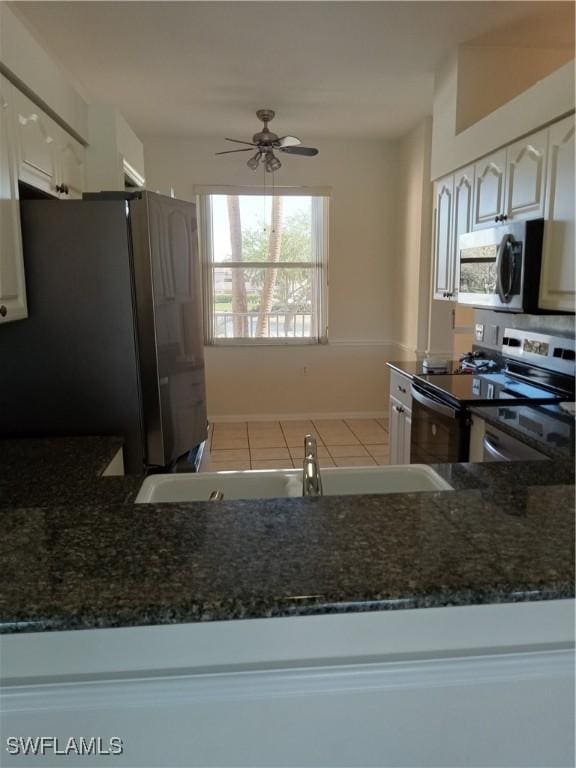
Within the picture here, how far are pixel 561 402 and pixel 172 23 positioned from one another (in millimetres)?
2586

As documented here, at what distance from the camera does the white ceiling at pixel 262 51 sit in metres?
2.56

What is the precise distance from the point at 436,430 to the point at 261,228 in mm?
3323

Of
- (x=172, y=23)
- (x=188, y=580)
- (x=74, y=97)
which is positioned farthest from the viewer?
(x=172, y=23)

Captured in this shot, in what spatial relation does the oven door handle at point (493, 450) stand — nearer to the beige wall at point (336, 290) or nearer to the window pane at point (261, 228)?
the beige wall at point (336, 290)

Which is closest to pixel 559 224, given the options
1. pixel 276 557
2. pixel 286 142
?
pixel 276 557

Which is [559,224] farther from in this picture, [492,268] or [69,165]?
[69,165]

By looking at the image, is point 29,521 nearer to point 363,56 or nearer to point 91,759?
point 91,759

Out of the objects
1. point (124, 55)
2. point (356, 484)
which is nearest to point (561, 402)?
point (356, 484)

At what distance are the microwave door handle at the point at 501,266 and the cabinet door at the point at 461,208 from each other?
62 cm

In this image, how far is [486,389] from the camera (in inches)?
104

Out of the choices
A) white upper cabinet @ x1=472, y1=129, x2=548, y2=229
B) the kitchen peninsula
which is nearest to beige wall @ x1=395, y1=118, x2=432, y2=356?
white upper cabinet @ x1=472, y1=129, x2=548, y2=229

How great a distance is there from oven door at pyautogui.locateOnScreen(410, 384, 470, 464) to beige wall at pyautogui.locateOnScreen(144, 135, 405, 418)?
247 centimetres

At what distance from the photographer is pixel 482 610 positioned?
2.47ft

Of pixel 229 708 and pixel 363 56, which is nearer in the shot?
pixel 229 708
